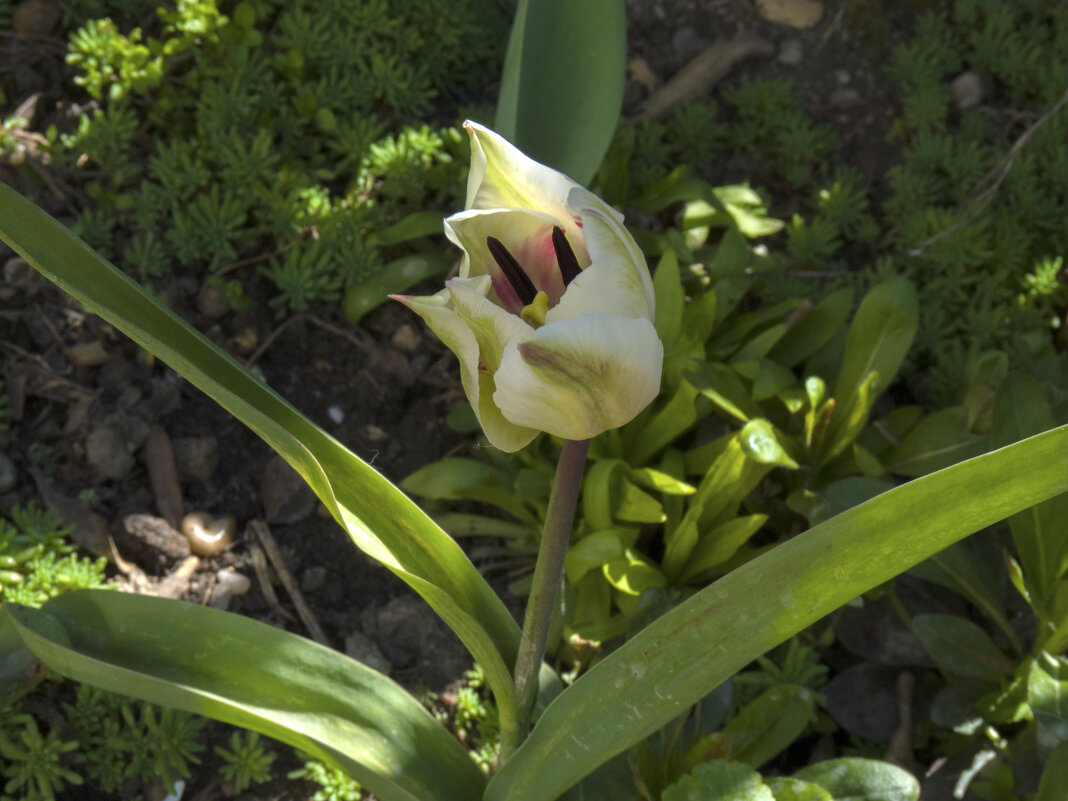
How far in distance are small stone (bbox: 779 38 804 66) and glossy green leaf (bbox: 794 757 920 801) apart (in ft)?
5.75

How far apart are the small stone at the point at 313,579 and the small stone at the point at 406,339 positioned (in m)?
0.47

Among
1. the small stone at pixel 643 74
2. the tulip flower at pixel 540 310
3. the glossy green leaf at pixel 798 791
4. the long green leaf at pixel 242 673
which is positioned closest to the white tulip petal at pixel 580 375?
the tulip flower at pixel 540 310

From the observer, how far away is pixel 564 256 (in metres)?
0.87

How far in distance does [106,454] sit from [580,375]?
3.94ft

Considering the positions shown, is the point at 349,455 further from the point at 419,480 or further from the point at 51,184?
the point at 51,184

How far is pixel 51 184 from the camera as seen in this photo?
6.04ft

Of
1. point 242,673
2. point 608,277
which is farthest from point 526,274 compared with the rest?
point 242,673

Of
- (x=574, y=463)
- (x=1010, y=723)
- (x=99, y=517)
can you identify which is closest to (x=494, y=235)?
(x=574, y=463)

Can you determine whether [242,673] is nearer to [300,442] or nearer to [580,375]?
[300,442]

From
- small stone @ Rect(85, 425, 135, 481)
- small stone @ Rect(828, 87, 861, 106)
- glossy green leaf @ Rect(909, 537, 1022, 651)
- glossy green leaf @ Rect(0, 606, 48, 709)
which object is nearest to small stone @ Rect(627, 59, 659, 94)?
small stone @ Rect(828, 87, 861, 106)

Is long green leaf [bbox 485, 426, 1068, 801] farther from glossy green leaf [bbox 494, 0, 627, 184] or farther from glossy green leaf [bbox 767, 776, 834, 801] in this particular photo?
glossy green leaf [bbox 494, 0, 627, 184]

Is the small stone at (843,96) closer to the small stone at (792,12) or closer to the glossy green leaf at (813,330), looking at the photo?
the small stone at (792,12)

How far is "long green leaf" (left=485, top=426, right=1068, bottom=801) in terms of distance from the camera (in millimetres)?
782

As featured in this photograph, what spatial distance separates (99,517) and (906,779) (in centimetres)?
131
